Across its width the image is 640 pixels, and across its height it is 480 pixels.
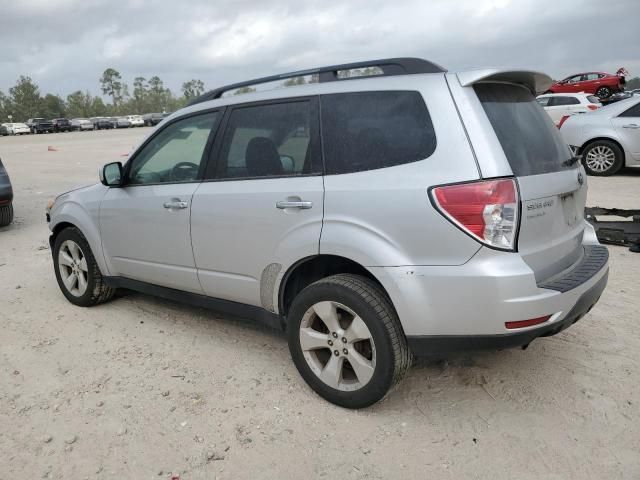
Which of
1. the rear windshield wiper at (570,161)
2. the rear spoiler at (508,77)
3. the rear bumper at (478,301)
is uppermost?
the rear spoiler at (508,77)

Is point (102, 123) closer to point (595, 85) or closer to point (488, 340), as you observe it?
point (595, 85)

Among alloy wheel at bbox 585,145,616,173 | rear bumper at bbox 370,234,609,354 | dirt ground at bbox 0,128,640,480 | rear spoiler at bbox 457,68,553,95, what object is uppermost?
rear spoiler at bbox 457,68,553,95

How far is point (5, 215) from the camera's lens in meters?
8.05

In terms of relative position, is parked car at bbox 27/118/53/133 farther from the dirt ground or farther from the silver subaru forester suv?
the silver subaru forester suv

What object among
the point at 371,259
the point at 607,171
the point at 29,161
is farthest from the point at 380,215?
the point at 29,161

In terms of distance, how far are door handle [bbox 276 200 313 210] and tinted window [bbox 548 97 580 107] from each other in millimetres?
17904

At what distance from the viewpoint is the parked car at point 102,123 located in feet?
191

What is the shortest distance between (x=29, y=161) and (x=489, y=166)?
2064 centimetres

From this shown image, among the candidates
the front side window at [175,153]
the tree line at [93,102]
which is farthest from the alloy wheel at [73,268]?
the tree line at [93,102]

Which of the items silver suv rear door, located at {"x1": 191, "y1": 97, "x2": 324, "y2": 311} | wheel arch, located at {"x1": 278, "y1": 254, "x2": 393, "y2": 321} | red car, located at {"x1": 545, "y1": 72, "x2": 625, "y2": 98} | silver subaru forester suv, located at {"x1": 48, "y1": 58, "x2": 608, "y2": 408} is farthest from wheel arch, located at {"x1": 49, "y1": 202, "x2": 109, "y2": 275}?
red car, located at {"x1": 545, "y1": 72, "x2": 625, "y2": 98}

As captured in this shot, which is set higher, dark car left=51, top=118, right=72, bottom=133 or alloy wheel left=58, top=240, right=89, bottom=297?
dark car left=51, top=118, right=72, bottom=133

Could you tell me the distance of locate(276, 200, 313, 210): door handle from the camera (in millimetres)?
2986

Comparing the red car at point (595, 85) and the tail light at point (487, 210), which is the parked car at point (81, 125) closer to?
the red car at point (595, 85)

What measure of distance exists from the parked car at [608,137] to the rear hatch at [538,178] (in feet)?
27.7
